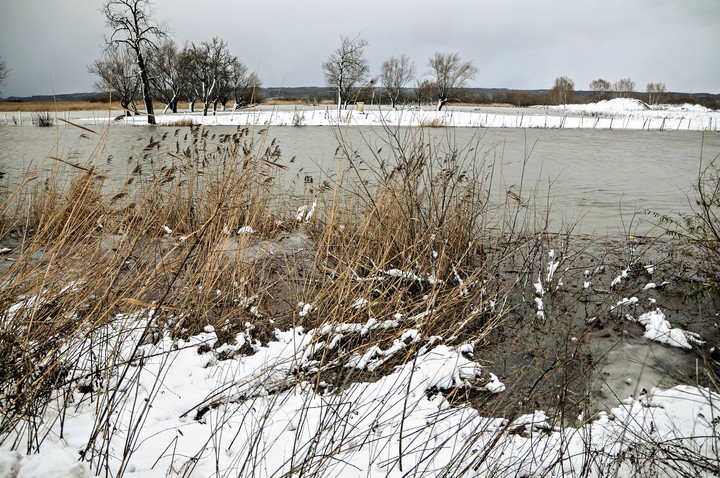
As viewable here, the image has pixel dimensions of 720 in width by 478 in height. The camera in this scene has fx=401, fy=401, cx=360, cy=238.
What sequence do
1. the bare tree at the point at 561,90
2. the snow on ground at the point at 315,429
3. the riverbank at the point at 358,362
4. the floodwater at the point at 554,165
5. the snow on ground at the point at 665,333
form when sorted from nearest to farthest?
the snow on ground at the point at 315,429, the riverbank at the point at 358,362, the snow on ground at the point at 665,333, the floodwater at the point at 554,165, the bare tree at the point at 561,90

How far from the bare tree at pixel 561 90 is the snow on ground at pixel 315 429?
92958mm

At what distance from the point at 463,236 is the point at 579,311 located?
3.62ft

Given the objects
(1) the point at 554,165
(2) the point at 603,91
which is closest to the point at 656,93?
Answer: (2) the point at 603,91

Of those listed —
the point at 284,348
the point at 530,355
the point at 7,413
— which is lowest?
the point at 530,355

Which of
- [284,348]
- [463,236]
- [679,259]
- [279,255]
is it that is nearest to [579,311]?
[463,236]

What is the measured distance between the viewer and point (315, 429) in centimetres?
189

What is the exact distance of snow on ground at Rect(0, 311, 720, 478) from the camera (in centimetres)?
152

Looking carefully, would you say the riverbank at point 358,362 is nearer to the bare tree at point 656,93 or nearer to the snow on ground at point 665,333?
the snow on ground at point 665,333

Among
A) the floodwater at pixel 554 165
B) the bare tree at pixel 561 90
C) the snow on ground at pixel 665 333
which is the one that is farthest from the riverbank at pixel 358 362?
the bare tree at pixel 561 90

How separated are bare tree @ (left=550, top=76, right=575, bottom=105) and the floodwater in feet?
244

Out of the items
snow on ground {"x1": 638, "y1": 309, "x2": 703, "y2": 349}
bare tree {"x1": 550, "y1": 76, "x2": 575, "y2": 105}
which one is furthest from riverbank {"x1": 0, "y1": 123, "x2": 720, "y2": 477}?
bare tree {"x1": 550, "y1": 76, "x2": 575, "y2": 105}

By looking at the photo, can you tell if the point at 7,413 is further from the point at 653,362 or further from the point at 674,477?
the point at 653,362

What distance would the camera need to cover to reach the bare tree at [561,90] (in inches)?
3302

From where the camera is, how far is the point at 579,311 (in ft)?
10.6
